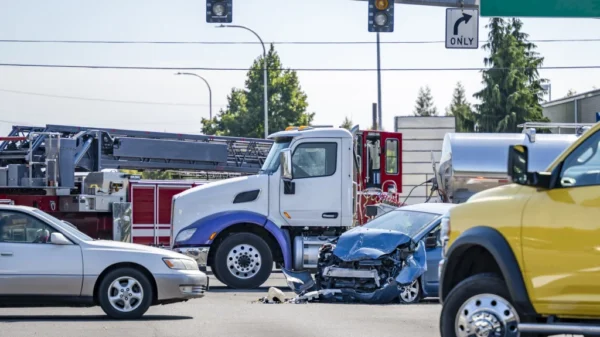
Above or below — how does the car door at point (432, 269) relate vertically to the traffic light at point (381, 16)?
below

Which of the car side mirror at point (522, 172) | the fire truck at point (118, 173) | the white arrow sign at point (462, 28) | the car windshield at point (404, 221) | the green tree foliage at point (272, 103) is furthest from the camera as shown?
the green tree foliage at point (272, 103)

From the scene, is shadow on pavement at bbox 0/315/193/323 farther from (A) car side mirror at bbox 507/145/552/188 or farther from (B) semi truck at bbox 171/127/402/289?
(A) car side mirror at bbox 507/145/552/188

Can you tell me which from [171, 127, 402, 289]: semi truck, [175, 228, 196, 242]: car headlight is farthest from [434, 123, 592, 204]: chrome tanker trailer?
[175, 228, 196, 242]: car headlight

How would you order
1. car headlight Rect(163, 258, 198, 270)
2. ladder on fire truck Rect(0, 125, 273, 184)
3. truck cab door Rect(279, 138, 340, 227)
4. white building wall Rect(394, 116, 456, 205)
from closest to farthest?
car headlight Rect(163, 258, 198, 270) → truck cab door Rect(279, 138, 340, 227) → ladder on fire truck Rect(0, 125, 273, 184) → white building wall Rect(394, 116, 456, 205)

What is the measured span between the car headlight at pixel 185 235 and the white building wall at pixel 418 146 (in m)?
11.5

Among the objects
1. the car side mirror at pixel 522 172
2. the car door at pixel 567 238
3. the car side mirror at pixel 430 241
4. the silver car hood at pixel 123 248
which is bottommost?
the car side mirror at pixel 430 241

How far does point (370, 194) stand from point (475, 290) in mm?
13172

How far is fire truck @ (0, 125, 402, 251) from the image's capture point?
22.4 meters

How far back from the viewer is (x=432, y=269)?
51.9 feet

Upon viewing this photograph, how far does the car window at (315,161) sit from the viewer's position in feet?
62.8

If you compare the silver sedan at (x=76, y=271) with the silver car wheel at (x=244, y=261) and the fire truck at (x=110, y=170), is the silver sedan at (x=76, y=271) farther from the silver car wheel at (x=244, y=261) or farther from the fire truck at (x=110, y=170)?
the fire truck at (x=110, y=170)

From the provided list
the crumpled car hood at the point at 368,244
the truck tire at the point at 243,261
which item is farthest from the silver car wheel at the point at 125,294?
the truck tire at the point at 243,261

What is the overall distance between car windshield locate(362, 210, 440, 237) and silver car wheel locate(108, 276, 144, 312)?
14.8 ft

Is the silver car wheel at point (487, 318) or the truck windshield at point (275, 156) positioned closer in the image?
the silver car wheel at point (487, 318)
